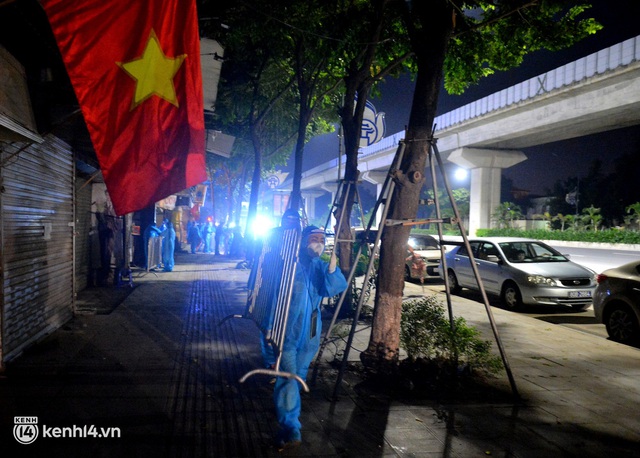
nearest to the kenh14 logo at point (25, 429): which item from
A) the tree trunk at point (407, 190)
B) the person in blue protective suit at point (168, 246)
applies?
the tree trunk at point (407, 190)

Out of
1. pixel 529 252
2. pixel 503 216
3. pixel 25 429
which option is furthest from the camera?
pixel 503 216

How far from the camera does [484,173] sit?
35719 mm

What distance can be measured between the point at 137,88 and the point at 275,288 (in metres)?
2.14

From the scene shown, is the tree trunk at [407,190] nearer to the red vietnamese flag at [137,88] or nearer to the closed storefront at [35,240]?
the red vietnamese flag at [137,88]

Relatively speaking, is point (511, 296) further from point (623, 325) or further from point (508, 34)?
point (508, 34)

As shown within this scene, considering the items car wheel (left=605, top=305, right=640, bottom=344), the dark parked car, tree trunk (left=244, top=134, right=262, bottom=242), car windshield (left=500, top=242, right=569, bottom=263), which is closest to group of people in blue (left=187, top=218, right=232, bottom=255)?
tree trunk (left=244, top=134, right=262, bottom=242)

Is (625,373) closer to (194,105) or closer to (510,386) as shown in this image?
(510,386)

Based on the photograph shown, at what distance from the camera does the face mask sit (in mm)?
4160

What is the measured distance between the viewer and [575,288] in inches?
380

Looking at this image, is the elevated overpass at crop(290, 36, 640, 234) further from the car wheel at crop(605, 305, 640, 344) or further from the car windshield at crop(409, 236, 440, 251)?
the car wheel at crop(605, 305, 640, 344)

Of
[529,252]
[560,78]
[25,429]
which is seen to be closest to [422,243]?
[529,252]

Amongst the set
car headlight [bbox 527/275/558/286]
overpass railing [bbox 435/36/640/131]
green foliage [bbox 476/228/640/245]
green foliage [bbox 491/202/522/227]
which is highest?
overpass railing [bbox 435/36/640/131]

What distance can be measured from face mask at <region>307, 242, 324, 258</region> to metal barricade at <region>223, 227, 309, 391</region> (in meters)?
0.19

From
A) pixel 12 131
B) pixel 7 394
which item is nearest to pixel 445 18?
pixel 12 131
